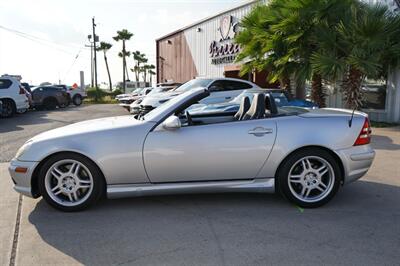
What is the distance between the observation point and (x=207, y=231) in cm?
372

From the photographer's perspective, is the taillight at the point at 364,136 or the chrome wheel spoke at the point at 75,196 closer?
the chrome wheel spoke at the point at 75,196

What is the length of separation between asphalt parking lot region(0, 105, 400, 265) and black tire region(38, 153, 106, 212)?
9 centimetres

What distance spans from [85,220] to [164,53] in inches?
1198

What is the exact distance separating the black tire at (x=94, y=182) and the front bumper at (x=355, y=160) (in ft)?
8.68

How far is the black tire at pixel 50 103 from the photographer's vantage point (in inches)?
876

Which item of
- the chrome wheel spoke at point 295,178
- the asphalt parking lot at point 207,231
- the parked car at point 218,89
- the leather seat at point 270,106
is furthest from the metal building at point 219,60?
the chrome wheel spoke at point 295,178

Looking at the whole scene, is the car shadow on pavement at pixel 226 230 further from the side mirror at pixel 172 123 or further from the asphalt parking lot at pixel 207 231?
the side mirror at pixel 172 123

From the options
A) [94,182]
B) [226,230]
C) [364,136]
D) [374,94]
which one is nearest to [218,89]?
[374,94]

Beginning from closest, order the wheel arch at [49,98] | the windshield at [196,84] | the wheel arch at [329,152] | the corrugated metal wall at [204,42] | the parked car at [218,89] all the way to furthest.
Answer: the wheel arch at [329,152] → the parked car at [218,89] → the windshield at [196,84] → the wheel arch at [49,98] → the corrugated metal wall at [204,42]

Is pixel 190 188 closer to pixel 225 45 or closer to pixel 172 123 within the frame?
pixel 172 123

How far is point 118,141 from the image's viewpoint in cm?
415

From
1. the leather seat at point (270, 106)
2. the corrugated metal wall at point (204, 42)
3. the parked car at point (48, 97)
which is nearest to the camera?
the leather seat at point (270, 106)

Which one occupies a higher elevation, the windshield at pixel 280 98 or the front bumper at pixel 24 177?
the windshield at pixel 280 98

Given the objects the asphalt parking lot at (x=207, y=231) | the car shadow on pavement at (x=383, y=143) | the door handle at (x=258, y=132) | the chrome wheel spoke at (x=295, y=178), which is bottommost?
the asphalt parking lot at (x=207, y=231)
